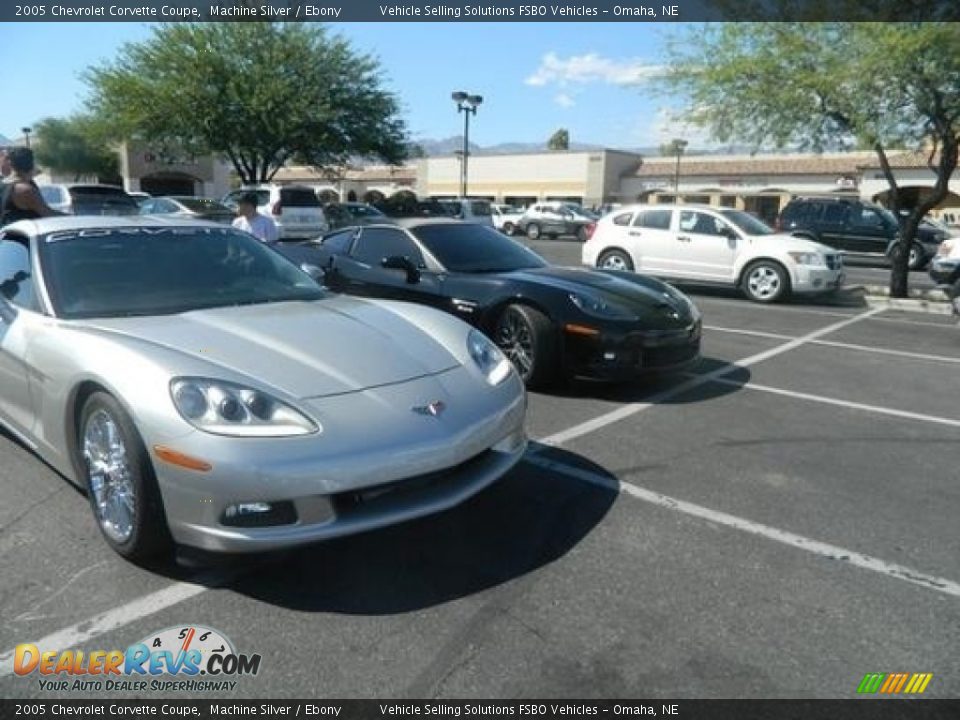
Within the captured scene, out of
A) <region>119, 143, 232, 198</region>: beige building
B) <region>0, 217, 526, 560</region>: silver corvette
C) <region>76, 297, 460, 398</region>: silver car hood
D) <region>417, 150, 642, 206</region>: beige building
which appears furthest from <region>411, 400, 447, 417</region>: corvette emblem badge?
<region>417, 150, 642, 206</region>: beige building

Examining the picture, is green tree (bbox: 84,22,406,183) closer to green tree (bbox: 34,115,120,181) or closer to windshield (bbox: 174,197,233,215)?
windshield (bbox: 174,197,233,215)

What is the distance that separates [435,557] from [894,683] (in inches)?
68.1

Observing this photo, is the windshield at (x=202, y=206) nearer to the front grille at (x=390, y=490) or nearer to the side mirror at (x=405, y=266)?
the side mirror at (x=405, y=266)

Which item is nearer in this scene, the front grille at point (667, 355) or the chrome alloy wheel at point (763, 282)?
the front grille at point (667, 355)

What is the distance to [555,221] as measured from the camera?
32.6m

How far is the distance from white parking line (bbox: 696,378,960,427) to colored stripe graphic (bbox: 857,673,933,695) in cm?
359

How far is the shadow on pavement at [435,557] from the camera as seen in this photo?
110 inches

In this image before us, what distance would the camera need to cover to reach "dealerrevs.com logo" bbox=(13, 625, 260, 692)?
234cm

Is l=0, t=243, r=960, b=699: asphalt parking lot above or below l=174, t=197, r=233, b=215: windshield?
below

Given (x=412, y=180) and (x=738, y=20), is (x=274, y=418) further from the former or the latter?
(x=412, y=180)

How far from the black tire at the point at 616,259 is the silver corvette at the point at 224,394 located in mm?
9781

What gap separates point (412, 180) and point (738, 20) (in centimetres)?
5639

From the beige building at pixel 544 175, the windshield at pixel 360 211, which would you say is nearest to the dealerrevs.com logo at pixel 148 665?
the windshield at pixel 360 211
